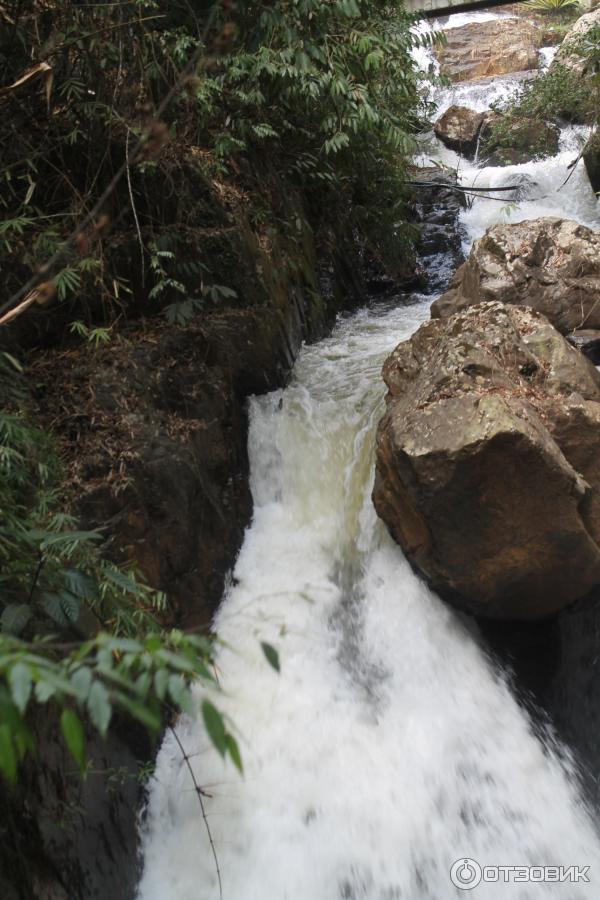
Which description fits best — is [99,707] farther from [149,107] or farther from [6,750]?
[149,107]

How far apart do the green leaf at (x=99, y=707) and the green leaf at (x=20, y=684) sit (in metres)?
0.09

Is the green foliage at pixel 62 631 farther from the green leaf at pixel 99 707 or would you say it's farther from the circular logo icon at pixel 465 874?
the circular logo icon at pixel 465 874

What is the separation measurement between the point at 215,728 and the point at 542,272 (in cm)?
528

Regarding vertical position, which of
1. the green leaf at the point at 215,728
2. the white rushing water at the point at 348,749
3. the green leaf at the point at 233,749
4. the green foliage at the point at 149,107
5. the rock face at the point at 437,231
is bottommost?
the white rushing water at the point at 348,749

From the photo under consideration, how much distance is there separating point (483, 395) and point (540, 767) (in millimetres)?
1951

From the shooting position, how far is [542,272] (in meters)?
5.25

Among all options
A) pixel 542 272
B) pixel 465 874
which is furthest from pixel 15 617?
pixel 542 272

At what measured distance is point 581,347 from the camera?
4742 millimetres

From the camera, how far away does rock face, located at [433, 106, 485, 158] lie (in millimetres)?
12750

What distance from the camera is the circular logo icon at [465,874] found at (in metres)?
2.55

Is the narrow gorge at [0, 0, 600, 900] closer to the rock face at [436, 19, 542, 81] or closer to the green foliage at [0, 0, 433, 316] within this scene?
the green foliage at [0, 0, 433, 316]

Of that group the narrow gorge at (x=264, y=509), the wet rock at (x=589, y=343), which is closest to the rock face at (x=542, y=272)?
the narrow gorge at (x=264, y=509)

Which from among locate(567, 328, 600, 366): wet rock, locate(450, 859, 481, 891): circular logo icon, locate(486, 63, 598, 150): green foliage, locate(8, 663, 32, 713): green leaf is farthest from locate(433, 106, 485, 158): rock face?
locate(8, 663, 32, 713): green leaf

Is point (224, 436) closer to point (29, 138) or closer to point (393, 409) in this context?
point (393, 409)
